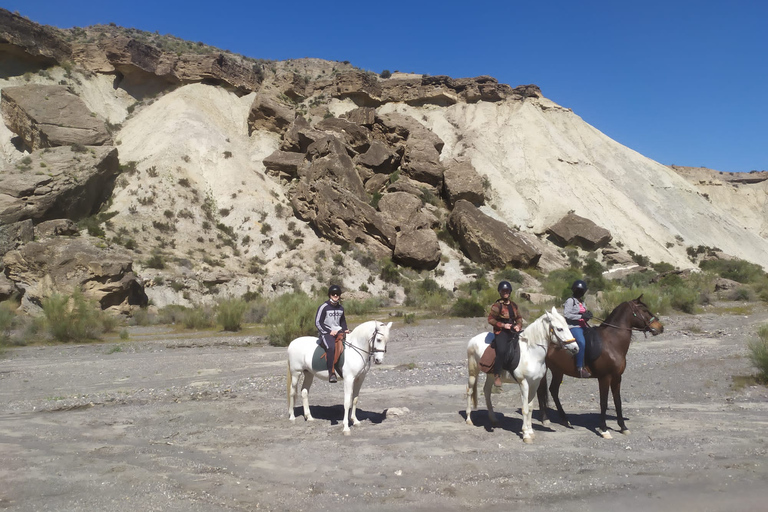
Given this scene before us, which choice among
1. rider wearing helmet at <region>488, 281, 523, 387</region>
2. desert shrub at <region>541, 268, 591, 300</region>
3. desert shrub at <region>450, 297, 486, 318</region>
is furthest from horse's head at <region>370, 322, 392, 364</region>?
desert shrub at <region>541, 268, 591, 300</region>

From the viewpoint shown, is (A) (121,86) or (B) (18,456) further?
(A) (121,86)

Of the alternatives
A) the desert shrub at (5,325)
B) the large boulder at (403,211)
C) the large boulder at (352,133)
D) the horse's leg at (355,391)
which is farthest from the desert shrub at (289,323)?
the large boulder at (352,133)

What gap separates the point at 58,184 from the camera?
32406mm

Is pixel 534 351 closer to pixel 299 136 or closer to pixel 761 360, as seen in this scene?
pixel 761 360

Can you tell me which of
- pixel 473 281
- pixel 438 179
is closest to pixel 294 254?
pixel 473 281

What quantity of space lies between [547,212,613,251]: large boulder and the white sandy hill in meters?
1.78

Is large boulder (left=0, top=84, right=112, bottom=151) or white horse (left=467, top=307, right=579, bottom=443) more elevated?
large boulder (left=0, top=84, right=112, bottom=151)

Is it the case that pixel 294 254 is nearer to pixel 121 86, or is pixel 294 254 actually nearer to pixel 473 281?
pixel 473 281

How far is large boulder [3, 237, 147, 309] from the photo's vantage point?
24.0 m

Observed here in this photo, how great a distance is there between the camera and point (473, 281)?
114ft

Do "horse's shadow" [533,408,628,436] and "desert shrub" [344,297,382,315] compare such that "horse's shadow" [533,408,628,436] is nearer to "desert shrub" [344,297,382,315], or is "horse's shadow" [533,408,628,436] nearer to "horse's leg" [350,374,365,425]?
"horse's leg" [350,374,365,425]

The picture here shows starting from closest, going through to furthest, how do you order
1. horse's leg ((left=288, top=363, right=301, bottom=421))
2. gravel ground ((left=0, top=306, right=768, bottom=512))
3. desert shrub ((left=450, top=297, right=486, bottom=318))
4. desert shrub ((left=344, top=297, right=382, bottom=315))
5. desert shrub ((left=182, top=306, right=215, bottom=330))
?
gravel ground ((left=0, top=306, right=768, bottom=512)) → horse's leg ((left=288, top=363, right=301, bottom=421)) → desert shrub ((left=182, top=306, right=215, bottom=330)) → desert shrub ((left=450, top=297, right=486, bottom=318)) → desert shrub ((left=344, top=297, right=382, bottom=315))

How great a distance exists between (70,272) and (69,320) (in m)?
5.09

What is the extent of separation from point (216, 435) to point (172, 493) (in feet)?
7.26
